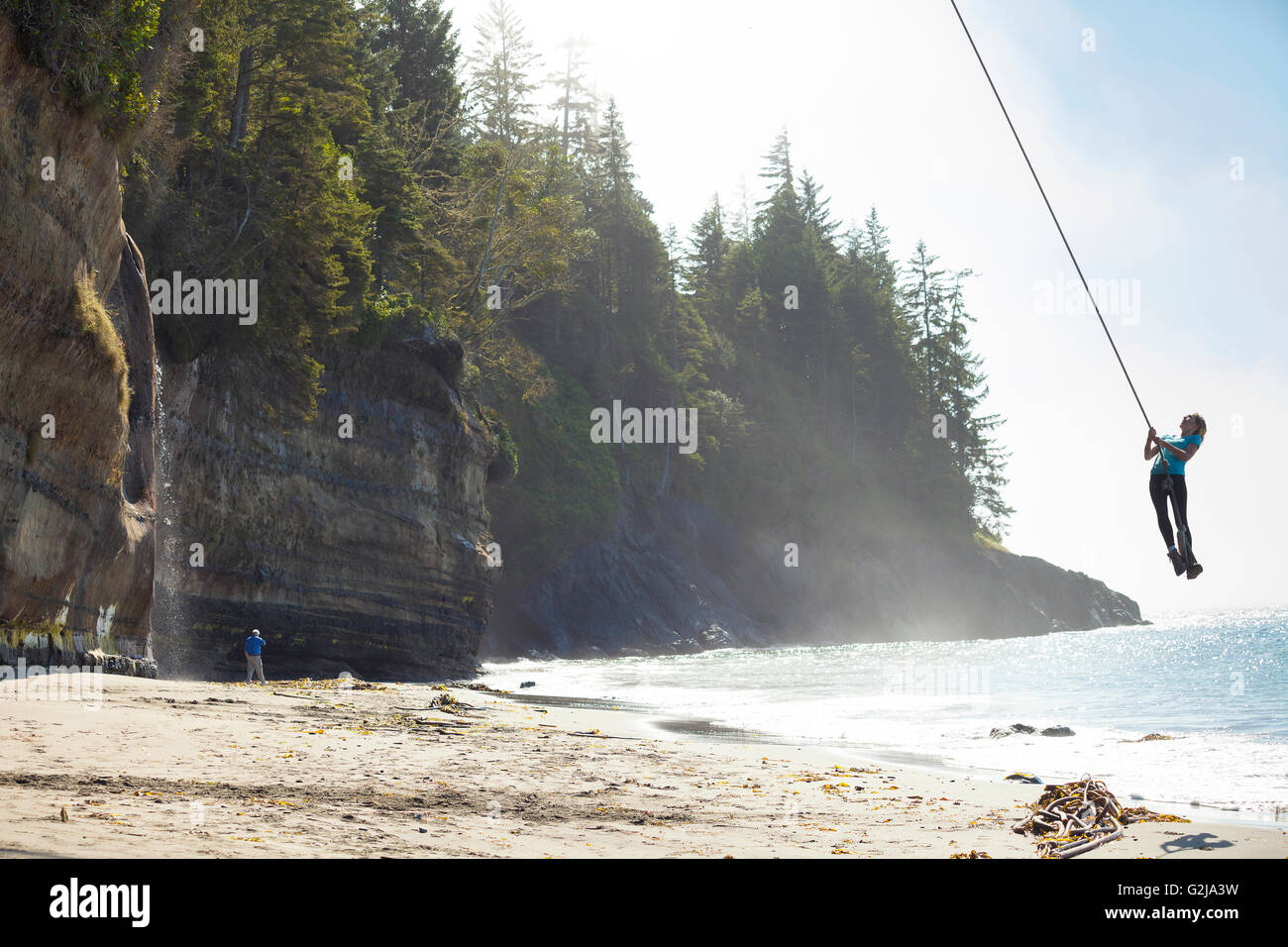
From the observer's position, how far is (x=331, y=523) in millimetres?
27047

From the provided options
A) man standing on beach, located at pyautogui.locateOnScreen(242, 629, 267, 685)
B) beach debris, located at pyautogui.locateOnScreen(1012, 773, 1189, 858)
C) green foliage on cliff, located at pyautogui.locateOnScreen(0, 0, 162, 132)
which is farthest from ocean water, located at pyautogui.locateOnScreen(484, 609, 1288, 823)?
green foliage on cliff, located at pyautogui.locateOnScreen(0, 0, 162, 132)

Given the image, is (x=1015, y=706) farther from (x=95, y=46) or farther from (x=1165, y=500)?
(x=95, y=46)

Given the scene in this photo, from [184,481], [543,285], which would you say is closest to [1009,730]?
[184,481]

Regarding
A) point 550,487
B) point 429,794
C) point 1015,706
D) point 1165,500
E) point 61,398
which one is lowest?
point 1015,706

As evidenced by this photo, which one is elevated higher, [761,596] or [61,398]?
[61,398]

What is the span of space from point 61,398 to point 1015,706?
22.8 m

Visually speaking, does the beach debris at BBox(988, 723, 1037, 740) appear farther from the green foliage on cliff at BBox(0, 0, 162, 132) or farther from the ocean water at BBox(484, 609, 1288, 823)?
the green foliage on cliff at BBox(0, 0, 162, 132)

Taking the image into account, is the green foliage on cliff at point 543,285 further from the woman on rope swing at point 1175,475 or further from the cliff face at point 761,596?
the woman on rope swing at point 1175,475

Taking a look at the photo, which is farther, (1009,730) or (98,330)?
(1009,730)

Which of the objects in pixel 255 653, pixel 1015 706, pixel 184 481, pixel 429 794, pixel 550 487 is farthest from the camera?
pixel 550 487

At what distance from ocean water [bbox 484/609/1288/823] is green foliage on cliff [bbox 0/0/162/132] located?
16511 millimetres

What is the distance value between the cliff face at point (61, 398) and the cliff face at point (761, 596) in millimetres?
31711

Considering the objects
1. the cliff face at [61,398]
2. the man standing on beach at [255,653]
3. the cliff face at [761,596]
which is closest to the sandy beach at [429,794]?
the cliff face at [61,398]
